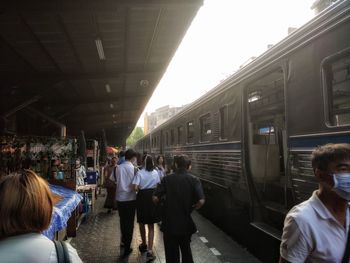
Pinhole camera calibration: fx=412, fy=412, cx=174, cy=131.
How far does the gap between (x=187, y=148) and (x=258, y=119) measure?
192 inches

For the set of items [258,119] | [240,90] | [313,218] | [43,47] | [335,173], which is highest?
[43,47]

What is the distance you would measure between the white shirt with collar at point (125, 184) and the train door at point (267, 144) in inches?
78.7

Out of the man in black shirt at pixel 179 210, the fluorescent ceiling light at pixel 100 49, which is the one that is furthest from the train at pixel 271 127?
the fluorescent ceiling light at pixel 100 49

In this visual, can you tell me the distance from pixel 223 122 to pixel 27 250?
6815 millimetres

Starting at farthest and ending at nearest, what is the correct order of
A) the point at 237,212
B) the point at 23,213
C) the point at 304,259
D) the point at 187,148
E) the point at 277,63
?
the point at 187,148
the point at 237,212
the point at 277,63
the point at 304,259
the point at 23,213

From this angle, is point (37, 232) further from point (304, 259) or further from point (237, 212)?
point (237, 212)

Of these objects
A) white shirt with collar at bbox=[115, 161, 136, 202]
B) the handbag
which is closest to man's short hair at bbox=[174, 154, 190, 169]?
white shirt with collar at bbox=[115, 161, 136, 202]

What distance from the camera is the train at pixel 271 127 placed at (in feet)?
14.5

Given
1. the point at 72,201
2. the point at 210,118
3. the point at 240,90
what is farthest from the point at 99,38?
the point at 72,201

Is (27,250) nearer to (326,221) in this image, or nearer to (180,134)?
(326,221)

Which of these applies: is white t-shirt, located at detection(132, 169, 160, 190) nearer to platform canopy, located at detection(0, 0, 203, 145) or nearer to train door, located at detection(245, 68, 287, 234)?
train door, located at detection(245, 68, 287, 234)

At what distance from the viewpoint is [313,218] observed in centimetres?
226

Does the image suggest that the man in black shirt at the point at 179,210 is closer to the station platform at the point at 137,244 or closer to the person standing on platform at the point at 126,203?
the station platform at the point at 137,244

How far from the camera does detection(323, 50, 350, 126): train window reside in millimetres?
4199
